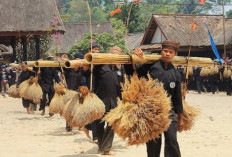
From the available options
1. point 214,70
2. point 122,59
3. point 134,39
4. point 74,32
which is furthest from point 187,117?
point 74,32

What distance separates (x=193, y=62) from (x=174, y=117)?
1.08 meters

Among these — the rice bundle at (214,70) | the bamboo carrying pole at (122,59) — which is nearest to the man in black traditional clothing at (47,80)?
the bamboo carrying pole at (122,59)

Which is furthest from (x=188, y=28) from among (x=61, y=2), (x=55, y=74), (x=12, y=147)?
(x=61, y=2)

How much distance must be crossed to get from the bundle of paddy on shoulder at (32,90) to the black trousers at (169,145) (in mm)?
9059

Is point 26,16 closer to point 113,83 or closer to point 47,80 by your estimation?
point 47,80

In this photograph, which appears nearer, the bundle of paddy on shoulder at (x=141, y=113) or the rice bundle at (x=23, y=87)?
the bundle of paddy on shoulder at (x=141, y=113)

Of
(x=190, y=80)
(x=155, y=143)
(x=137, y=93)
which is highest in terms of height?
(x=137, y=93)

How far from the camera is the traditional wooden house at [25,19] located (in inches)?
1251

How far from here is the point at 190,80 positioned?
3266 centimetres

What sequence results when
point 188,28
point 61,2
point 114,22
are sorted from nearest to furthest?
point 188,28
point 114,22
point 61,2

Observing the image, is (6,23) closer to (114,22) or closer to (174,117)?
(114,22)

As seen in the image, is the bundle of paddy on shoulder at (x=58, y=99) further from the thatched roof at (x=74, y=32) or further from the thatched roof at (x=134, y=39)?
the thatched roof at (x=74, y=32)

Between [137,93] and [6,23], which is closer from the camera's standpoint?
[137,93]

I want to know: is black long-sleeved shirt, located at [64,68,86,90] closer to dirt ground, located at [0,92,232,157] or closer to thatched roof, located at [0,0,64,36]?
dirt ground, located at [0,92,232,157]
